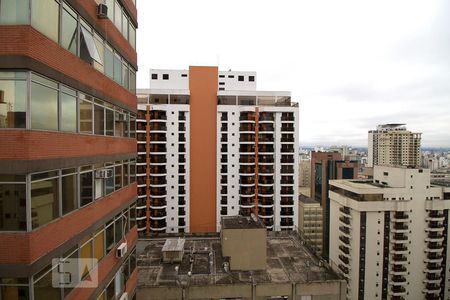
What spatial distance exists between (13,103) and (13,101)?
46 millimetres

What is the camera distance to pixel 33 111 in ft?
22.1

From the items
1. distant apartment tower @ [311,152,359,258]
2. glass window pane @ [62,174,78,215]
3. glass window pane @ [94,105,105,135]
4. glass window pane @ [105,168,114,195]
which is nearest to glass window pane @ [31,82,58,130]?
glass window pane @ [62,174,78,215]

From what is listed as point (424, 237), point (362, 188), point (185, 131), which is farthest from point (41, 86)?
point (424, 237)

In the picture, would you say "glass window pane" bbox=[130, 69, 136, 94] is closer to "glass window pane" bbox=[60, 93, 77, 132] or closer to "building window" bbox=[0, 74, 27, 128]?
"glass window pane" bbox=[60, 93, 77, 132]

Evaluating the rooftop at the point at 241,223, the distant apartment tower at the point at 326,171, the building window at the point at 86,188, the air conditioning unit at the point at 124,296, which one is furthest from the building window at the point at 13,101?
the distant apartment tower at the point at 326,171

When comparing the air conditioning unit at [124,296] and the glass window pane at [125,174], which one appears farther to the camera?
the glass window pane at [125,174]

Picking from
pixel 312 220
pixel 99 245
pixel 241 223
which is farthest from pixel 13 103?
pixel 312 220

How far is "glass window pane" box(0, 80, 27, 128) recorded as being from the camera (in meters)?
6.43

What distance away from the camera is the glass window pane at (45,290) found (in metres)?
6.88

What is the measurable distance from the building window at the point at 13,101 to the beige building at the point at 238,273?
1882 cm

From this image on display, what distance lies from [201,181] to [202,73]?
57.0 feet

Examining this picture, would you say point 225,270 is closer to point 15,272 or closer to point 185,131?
point 15,272

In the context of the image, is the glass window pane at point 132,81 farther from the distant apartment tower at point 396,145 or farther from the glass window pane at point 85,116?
the distant apartment tower at point 396,145

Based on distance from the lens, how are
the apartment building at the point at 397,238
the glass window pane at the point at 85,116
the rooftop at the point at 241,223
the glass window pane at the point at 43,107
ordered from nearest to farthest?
the glass window pane at the point at 43,107
the glass window pane at the point at 85,116
the rooftop at the point at 241,223
the apartment building at the point at 397,238
